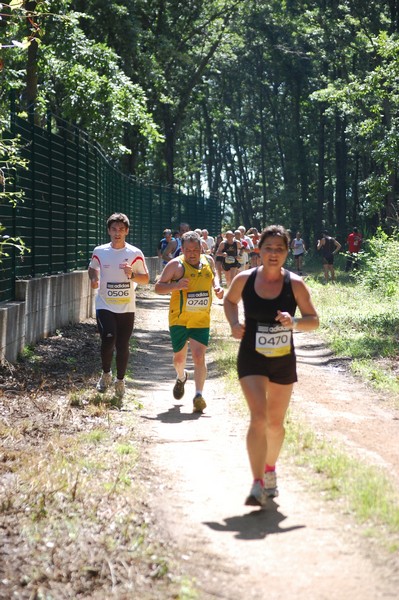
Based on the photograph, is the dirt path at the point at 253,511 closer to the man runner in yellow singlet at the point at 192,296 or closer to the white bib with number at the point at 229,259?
the man runner in yellow singlet at the point at 192,296

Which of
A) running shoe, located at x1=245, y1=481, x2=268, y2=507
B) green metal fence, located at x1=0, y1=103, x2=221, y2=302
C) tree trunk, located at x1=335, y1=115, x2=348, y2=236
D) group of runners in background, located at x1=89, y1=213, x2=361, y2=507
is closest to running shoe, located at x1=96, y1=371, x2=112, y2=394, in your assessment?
group of runners in background, located at x1=89, y1=213, x2=361, y2=507

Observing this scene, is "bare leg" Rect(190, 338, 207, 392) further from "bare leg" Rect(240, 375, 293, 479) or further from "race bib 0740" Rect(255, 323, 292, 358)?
"race bib 0740" Rect(255, 323, 292, 358)

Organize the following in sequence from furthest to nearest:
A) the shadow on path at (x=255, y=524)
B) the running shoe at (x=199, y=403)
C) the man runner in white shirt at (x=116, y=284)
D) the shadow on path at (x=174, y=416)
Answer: the man runner in white shirt at (x=116, y=284) < the running shoe at (x=199, y=403) < the shadow on path at (x=174, y=416) < the shadow on path at (x=255, y=524)

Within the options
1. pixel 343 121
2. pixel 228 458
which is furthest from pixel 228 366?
pixel 343 121

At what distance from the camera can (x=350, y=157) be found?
2557 inches

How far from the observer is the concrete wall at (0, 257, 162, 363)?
12.6m

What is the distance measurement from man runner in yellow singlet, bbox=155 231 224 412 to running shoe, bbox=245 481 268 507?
3808 millimetres

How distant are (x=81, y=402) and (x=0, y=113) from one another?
3.80m

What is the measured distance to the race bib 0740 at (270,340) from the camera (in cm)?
690

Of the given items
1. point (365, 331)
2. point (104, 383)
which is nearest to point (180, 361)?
point (104, 383)

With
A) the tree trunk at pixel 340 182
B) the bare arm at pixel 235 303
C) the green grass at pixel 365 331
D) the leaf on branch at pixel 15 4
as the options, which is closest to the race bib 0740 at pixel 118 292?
the green grass at pixel 365 331

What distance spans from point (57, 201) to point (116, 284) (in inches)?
256

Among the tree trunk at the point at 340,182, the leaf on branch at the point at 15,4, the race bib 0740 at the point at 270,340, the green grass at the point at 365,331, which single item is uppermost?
the tree trunk at the point at 340,182

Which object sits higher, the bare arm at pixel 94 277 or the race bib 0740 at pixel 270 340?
the bare arm at pixel 94 277
